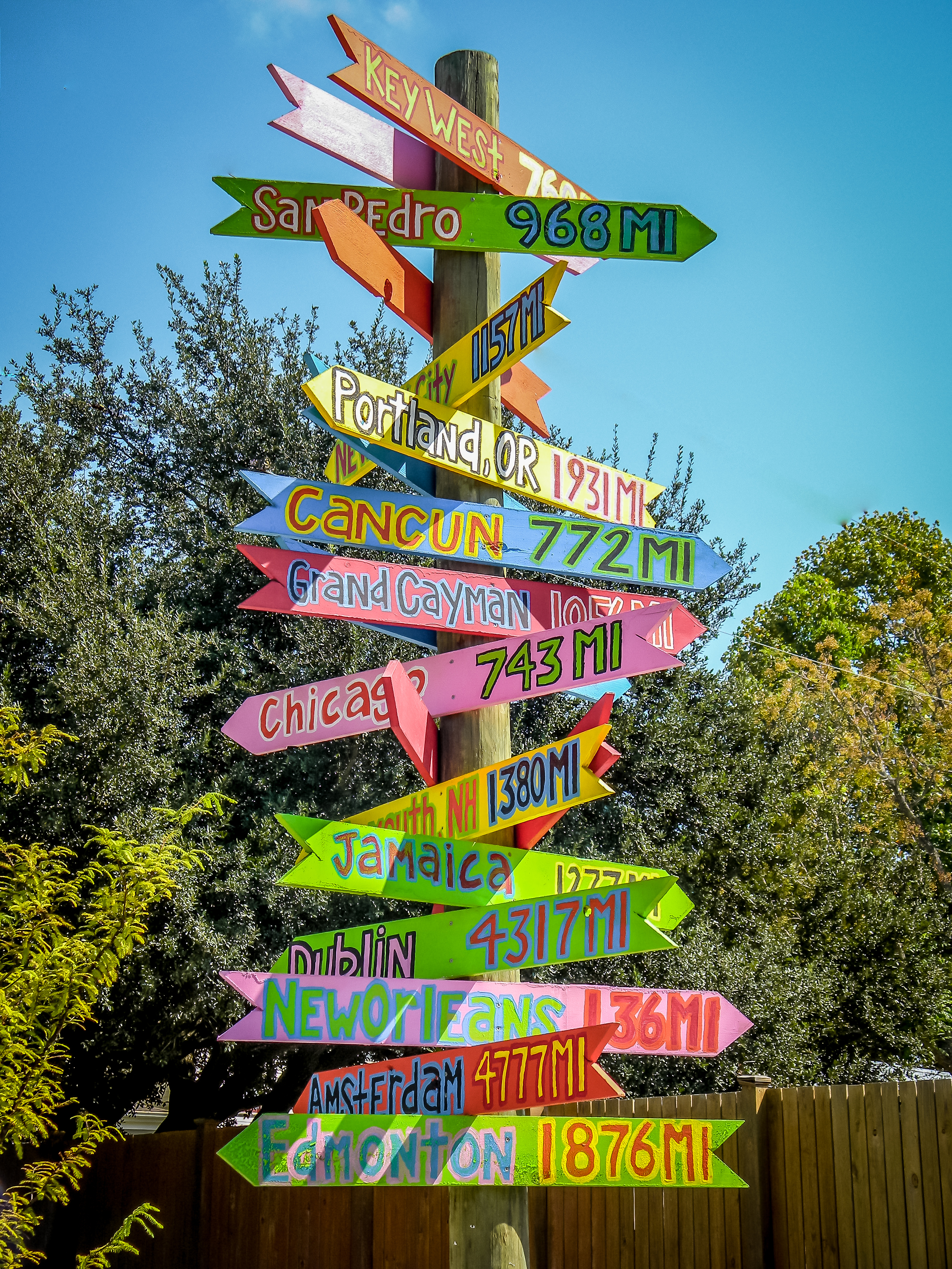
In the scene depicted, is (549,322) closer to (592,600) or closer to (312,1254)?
(592,600)

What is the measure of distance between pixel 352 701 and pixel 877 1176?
3.49 metres

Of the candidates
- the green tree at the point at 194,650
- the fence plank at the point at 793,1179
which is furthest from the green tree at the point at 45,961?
the fence plank at the point at 793,1179

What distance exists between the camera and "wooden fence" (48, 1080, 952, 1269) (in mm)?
5129

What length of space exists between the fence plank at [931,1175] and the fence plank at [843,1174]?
0.45 meters

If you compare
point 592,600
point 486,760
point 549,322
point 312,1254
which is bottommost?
point 312,1254

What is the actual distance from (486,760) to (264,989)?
108cm

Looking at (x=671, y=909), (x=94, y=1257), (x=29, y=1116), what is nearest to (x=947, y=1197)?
(x=671, y=909)

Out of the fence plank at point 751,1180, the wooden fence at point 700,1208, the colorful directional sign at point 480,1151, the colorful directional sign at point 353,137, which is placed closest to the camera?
the colorful directional sign at point 480,1151

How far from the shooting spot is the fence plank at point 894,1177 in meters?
5.09

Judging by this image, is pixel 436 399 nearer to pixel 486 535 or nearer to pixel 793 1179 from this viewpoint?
pixel 486 535

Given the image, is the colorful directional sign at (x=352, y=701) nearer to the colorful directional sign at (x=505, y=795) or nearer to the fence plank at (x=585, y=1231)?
the colorful directional sign at (x=505, y=795)

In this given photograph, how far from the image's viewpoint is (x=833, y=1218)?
5527 millimetres

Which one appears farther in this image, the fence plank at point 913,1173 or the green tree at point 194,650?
the green tree at point 194,650

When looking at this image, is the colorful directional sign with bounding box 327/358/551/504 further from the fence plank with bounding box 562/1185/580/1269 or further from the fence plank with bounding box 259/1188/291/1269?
the fence plank with bounding box 259/1188/291/1269
